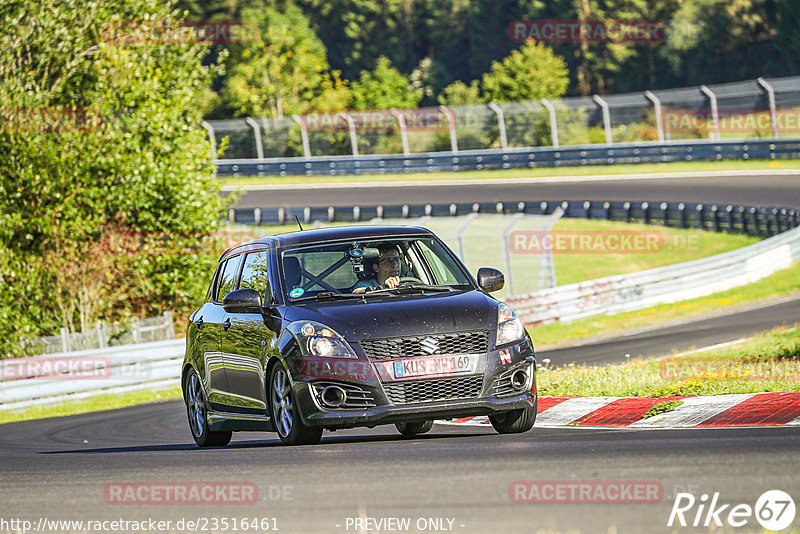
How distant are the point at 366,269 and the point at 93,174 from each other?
18.1 metres

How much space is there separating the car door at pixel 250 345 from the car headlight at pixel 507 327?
1.68 metres

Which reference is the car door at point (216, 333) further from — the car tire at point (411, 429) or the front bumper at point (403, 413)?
the front bumper at point (403, 413)

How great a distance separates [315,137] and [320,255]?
141 ft

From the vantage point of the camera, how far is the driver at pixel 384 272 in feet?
31.8

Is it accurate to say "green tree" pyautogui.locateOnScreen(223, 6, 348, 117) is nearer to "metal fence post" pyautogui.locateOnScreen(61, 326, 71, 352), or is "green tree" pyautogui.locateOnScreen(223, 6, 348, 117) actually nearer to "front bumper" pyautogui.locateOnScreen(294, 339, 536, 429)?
"metal fence post" pyautogui.locateOnScreen(61, 326, 71, 352)

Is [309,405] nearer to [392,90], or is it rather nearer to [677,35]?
[392,90]

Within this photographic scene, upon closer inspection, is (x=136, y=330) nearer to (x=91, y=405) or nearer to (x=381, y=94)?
(x=91, y=405)

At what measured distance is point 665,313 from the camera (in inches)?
1078

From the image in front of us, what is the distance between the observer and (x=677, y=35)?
83.8 meters

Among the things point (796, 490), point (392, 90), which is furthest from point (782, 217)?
point (392, 90)

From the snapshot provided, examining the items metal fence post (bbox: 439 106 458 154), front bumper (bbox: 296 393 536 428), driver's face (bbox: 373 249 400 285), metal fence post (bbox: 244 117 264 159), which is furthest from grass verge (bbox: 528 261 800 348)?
metal fence post (bbox: 244 117 264 159)
